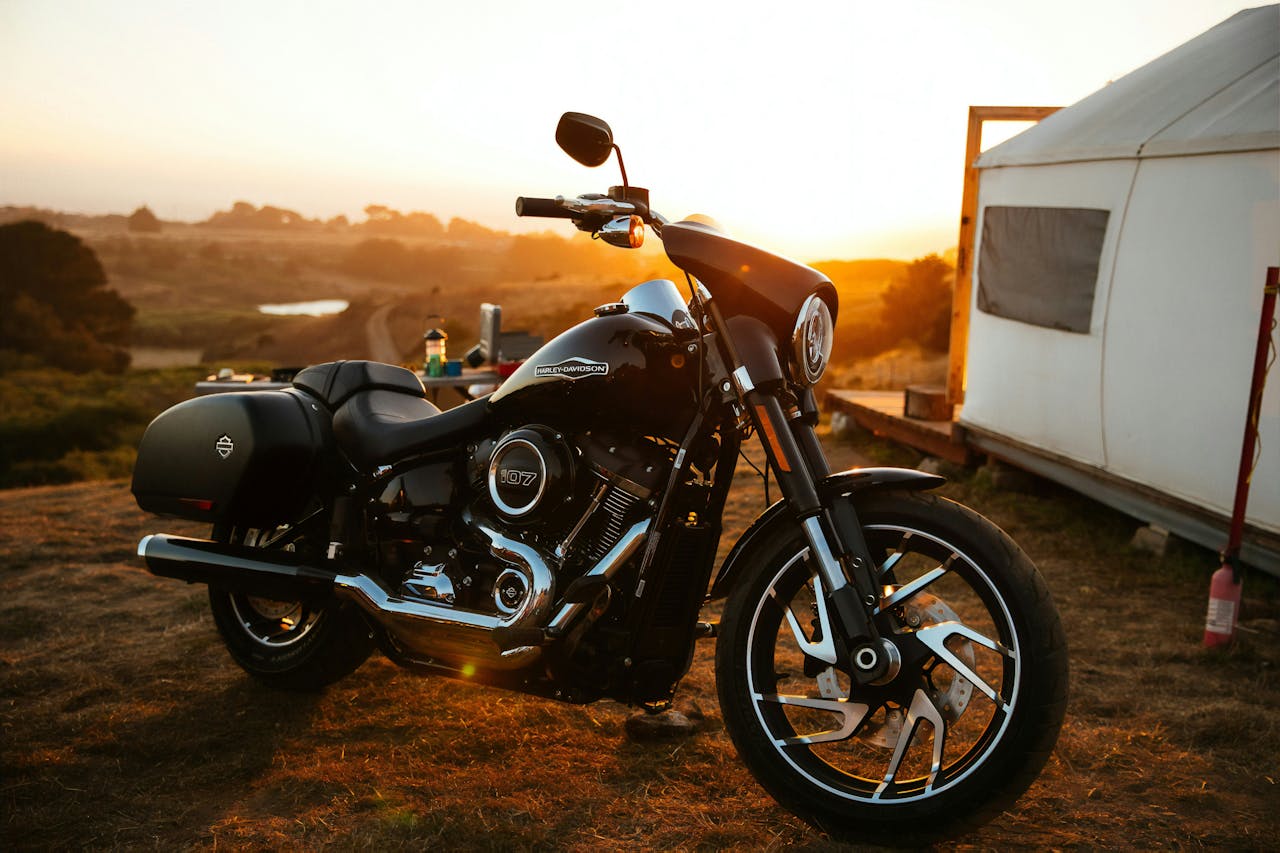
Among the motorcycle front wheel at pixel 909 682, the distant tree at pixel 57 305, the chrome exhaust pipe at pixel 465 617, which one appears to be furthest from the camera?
the distant tree at pixel 57 305

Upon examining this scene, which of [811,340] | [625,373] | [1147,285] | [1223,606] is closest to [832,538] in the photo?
[811,340]

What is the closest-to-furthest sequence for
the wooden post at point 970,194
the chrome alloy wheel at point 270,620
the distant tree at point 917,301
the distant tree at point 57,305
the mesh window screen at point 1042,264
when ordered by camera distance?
1. the chrome alloy wheel at point 270,620
2. the mesh window screen at point 1042,264
3. the wooden post at point 970,194
4. the distant tree at point 917,301
5. the distant tree at point 57,305

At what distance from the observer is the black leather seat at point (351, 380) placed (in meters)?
3.43

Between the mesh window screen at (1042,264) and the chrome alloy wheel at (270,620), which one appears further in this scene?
the mesh window screen at (1042,264)

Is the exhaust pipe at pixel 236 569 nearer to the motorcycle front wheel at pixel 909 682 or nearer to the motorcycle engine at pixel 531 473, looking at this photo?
the motorcycle engine at pixel 531 473

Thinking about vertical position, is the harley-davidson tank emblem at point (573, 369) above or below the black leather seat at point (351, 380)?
above

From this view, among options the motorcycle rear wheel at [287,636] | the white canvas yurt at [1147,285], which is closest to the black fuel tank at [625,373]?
the motorcycle rear wheel at [287,636]

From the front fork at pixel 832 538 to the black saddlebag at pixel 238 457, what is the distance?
61.0 inches

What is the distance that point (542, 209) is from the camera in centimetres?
278

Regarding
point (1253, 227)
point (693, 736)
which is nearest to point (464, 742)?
point (693, 736)

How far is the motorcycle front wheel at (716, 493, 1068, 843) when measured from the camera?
2.37 meters

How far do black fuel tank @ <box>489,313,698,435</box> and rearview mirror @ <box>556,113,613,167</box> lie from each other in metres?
0.44

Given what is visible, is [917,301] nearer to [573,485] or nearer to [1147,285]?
[1147,285]

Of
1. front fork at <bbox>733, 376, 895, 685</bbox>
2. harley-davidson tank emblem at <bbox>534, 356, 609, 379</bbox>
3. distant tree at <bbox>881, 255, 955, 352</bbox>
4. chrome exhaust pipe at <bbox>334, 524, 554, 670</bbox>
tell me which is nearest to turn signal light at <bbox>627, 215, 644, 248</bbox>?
harley-davidson tank emblem at <bbox>534, 356, 609, 379</bbox>
